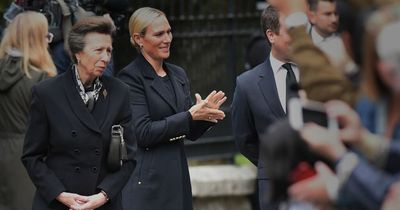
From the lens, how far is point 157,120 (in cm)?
670

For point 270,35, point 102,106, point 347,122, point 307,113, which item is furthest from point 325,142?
point 270,35

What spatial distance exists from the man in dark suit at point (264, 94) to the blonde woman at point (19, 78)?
1.76 metres

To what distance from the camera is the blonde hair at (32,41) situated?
754 cm

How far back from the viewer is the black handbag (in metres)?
5.95

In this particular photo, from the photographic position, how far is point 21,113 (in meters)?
7.61

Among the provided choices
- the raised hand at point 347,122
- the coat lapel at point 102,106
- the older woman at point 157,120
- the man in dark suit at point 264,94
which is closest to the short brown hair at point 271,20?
the man in dark suit at point 264,94

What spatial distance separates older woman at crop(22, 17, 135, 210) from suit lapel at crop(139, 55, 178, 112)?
2.15ft

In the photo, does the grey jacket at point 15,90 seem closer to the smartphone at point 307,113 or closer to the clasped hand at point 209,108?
the clasped hand at point 209,108

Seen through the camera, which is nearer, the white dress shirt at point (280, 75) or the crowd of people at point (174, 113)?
the crowd of people at point (174, 113)

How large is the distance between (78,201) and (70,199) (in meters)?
0.04

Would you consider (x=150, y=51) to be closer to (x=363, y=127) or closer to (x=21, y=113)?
(x=21, y=113)

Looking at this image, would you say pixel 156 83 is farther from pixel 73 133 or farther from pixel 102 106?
pixel 73 133

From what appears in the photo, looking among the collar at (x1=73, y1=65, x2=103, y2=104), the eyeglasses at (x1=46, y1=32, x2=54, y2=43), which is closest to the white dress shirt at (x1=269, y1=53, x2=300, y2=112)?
the collar at (x1=73, y1=65, x2=103, y2=104)

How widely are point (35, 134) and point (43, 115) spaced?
4.3 inches
